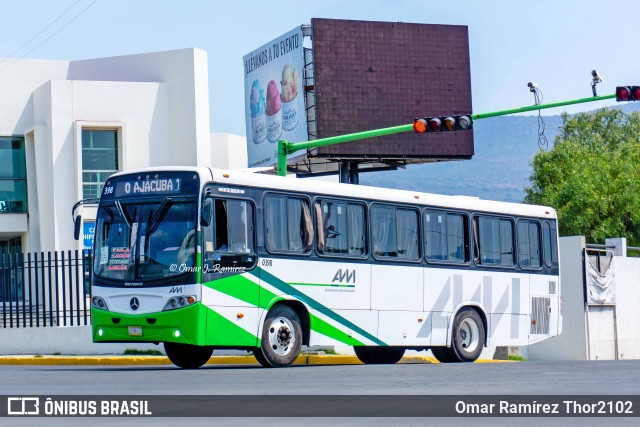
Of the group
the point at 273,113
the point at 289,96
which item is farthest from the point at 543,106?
the point at 273,113

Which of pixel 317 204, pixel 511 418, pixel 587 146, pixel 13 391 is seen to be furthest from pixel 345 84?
pixel 587 146

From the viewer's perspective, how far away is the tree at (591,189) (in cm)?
7950

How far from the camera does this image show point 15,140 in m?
46.8

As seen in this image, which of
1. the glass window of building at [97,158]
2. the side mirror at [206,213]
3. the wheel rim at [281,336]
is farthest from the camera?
the glass window of building at [97,158]

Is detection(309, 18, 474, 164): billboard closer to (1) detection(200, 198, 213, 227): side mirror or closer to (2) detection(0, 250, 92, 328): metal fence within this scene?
(2) detection(0, 250, 92, 328): metal fence

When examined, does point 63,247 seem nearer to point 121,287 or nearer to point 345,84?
point 345,84

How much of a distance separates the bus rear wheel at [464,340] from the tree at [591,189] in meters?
56.0

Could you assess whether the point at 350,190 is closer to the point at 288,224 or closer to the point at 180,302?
the point at 288,224

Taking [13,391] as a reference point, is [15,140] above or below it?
above

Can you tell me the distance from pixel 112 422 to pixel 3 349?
60.8ft

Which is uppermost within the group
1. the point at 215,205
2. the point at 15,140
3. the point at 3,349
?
the point at 15,140

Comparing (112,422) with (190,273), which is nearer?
(112,422)

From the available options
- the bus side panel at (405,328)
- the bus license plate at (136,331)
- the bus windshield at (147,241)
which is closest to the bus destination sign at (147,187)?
the bus windshield at (147,241)

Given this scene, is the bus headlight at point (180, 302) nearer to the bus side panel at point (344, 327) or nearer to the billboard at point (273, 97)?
the bus side panel at point (344, 327)
